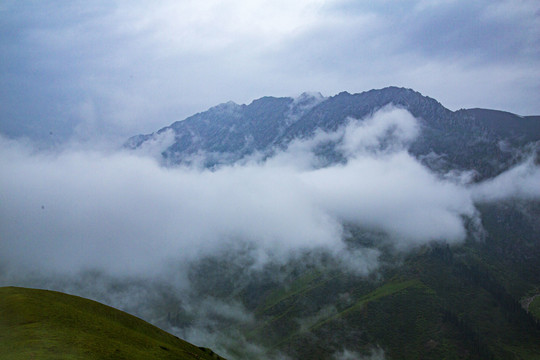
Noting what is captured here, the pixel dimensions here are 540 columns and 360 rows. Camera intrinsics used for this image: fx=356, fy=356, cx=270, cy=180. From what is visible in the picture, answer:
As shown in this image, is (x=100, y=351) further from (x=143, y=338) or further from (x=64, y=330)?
(x=143, y=338)

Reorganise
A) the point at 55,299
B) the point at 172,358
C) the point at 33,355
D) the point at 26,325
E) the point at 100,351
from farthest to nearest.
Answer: the point at 55,299 → the point at 172,358 → the point at 26,325 → the point at 100,351 → the point at 33,355

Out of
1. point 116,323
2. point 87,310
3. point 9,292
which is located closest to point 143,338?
point 116,323

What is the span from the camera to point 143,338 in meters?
98.9

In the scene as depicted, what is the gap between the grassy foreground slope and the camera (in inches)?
2569

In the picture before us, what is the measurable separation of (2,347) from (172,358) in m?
38.7

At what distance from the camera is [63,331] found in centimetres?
7569

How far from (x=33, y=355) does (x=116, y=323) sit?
4472 cm

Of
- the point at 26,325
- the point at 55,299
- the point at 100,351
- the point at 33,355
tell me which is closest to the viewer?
the point at 33,355

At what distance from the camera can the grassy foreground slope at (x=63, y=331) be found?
65.2m

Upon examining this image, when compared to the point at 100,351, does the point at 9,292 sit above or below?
above

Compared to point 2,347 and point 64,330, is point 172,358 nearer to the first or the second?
point 64,330

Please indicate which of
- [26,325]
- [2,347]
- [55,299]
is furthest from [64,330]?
[55,299]

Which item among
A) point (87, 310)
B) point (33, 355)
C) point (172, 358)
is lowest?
point (172, 358)

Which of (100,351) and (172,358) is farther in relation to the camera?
(172,358)
